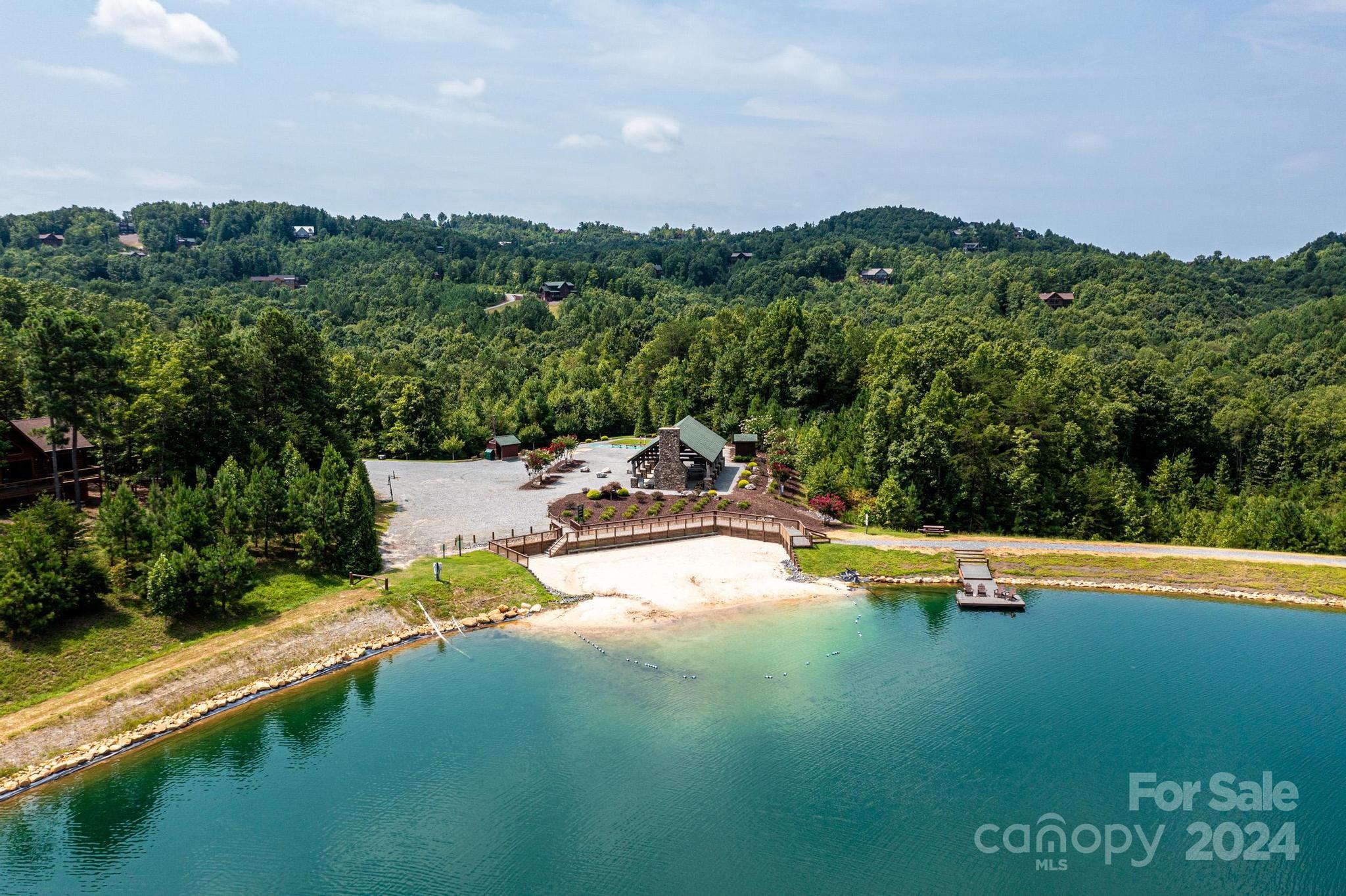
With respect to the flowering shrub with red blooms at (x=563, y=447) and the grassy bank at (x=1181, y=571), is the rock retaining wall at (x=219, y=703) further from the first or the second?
the flowering shrub with red blooms at (x=563, y=447)

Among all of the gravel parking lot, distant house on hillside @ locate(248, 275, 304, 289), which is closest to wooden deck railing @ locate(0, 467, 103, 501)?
the gravel parking lot

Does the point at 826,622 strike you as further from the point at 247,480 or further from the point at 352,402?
the point at 352,402

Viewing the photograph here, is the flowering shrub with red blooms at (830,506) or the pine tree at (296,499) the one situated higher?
the pine tree at (296,499)

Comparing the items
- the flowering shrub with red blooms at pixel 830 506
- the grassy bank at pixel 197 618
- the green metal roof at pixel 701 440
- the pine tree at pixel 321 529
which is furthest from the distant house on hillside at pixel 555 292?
the pine tree at pixel 321 529

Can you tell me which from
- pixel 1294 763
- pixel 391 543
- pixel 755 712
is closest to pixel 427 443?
pixel 391 543

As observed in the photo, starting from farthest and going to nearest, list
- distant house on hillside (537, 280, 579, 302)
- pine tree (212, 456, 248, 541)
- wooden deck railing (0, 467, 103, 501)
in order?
distant house on hillside (537, 280, 579, 302) → wooden deck railing (0, 467, 103, 501) → pine tree (212, 456, 248, 541)

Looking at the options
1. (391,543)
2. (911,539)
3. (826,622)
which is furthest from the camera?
(911,539)

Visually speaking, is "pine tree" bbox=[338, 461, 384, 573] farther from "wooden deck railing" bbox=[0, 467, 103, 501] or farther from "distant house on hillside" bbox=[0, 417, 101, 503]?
"wooden deck railing" bbox=[0, 467, 103, 501]
